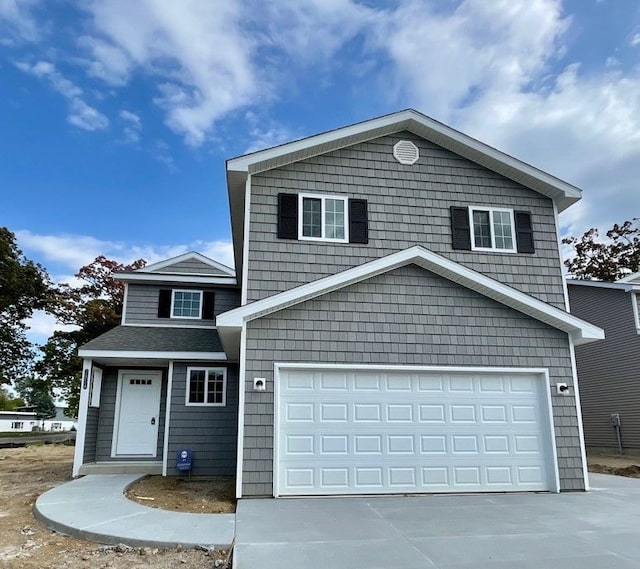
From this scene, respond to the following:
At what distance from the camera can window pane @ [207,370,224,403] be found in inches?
430

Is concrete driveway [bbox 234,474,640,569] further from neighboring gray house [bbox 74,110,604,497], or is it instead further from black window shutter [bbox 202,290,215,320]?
black window shutter [bbox 202,290,215,320]

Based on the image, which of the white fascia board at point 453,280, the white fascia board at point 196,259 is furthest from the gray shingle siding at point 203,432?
the white fascia board at point 453,280

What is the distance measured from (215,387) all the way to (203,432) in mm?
978

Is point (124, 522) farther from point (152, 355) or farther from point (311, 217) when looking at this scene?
point (311, 217)

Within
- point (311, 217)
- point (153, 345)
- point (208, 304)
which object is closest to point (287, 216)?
point (311, 217)

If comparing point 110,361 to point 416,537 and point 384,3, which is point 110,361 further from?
point 384,3

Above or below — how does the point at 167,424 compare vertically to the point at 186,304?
below

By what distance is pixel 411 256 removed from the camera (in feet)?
27.6

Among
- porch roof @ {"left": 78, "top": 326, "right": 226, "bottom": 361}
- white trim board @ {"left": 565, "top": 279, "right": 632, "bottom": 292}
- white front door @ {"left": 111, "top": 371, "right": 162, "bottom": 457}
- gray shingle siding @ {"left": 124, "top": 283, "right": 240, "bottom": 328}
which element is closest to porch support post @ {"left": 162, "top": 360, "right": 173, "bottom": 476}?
porch roof @ {"left": 78, "top": 326, "right": 226, "bottom": 361}

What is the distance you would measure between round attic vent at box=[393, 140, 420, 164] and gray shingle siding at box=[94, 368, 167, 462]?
23.4 ft

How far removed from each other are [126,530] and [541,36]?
12.8 m

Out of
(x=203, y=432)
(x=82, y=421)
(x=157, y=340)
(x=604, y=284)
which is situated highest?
(x=604, y=284)

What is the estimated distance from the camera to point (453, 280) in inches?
341

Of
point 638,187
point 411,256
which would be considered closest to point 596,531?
point 411,256
